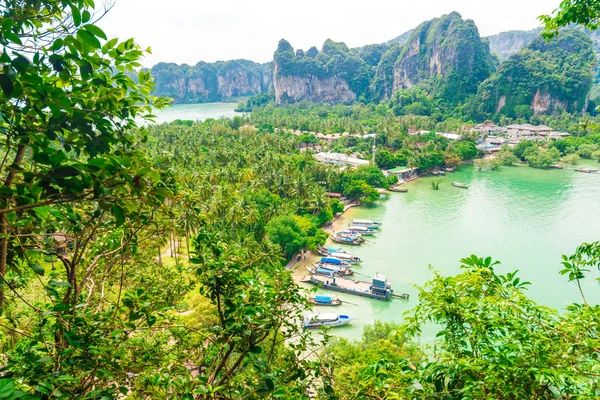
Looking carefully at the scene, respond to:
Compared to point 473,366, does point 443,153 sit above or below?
below

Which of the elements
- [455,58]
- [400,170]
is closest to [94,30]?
[400,170]

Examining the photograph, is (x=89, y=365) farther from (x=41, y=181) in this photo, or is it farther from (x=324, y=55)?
(x=324, y=55)

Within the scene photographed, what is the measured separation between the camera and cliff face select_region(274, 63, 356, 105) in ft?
292

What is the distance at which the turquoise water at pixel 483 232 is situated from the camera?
1521 centimetres

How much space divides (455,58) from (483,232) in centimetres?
6294

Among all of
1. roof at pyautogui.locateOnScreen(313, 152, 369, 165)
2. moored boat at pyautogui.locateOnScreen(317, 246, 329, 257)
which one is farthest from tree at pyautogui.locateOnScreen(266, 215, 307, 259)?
roof at pyautogui.locateOnScreen(313, 152, 369, 165)

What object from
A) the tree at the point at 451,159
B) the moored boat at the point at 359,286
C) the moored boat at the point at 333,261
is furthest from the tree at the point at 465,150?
the moored boat at the point at 359,286

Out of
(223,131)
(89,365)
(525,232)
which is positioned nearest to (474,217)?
(525,232)

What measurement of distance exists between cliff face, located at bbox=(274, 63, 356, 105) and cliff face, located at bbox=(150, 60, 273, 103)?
37.6 metres

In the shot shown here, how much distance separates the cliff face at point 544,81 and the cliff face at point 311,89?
34.5 m

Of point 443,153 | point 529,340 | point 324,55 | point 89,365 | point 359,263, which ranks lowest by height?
point 359,263

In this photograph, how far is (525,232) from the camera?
21016 millimetres

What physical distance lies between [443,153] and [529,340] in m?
38.0

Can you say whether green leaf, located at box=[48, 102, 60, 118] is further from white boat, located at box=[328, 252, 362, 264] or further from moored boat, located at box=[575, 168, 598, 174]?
moored boat, located at box=[575, 168, 598, 174]
